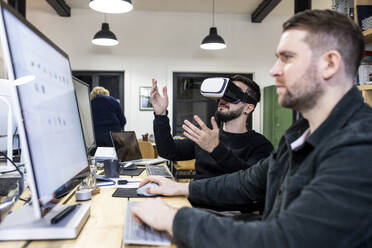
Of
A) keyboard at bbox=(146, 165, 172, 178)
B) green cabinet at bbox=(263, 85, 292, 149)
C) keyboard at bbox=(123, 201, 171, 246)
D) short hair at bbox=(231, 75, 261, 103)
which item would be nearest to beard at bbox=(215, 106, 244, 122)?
short hair at bbox=(231, 75, 261, 103)

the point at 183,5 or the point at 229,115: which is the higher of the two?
the point at 183,5

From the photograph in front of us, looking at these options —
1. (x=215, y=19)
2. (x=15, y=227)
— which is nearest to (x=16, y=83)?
(x=15, y=227)

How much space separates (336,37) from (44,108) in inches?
30.2

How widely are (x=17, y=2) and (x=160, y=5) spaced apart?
2.30 meters

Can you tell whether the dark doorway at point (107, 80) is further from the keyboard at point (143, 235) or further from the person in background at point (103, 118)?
the keyboard at point (143, 235)

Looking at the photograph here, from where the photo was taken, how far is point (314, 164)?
2.33 feet

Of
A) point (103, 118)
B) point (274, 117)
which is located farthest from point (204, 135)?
point (274, 117)

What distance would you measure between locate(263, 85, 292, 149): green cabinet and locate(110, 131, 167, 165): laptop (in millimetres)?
3237

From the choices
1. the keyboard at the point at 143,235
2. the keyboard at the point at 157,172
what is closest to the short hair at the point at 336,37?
the keyboard at the point at 143,235

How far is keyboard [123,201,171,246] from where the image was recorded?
2.36 ft

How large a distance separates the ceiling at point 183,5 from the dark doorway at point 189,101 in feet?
3.98

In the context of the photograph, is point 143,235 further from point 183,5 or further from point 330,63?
point 183,5

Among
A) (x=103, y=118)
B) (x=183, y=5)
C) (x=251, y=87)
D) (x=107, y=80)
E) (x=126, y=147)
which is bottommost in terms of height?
(x=126, y=147)

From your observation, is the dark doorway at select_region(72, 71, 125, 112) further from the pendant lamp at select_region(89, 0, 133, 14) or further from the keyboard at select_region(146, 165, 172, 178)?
the keyboard at select_region(146, 165, 172, 178)
